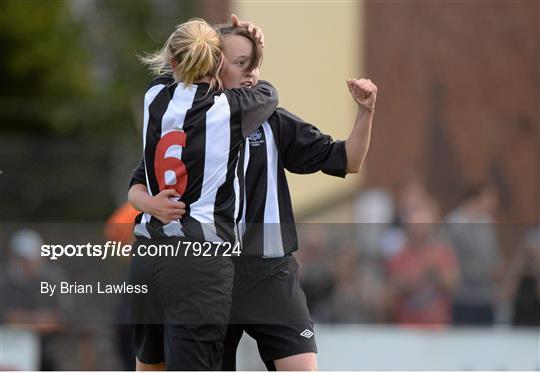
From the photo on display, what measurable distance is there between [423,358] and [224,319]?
4.24m

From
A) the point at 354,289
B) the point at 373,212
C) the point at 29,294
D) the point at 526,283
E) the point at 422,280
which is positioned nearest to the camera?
the point at 29,294

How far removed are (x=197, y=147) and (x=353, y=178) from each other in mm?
10646

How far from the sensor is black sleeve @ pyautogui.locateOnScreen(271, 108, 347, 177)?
4.52 meters

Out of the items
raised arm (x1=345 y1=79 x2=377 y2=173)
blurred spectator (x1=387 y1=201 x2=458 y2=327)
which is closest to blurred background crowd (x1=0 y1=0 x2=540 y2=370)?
blurred spectator (x1=387 y1=201 x2=458 y2=327)

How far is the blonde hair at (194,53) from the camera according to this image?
4.19 m

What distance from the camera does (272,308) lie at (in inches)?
175

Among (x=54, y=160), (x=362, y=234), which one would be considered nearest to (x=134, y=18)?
(x=54, y=160)

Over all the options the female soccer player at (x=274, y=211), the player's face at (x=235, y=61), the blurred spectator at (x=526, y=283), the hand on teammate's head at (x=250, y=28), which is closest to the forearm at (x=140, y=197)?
the female soccer player at (x=274, y=211)

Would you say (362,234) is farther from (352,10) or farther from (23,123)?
(23,123)

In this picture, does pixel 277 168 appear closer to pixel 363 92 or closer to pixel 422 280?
pixel 363 92

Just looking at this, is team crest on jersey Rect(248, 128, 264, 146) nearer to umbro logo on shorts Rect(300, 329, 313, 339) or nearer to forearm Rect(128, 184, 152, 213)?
forearm Rect(128, 184, 152, 213)

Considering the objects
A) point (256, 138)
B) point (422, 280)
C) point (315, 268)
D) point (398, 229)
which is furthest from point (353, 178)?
point (256, 138)

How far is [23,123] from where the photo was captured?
21.0 m

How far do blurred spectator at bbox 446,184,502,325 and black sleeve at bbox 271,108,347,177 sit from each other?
14.0ft
